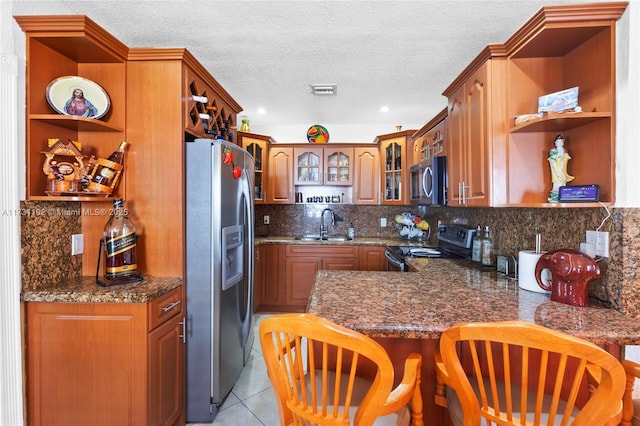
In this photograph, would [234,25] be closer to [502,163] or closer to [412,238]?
[502,163]

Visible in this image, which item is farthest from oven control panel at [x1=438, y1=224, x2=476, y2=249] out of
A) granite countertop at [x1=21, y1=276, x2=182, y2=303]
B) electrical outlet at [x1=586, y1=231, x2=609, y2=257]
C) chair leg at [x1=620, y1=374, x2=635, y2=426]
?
granite countertop at [x1=21, y1=276, x2=182, y2=303]

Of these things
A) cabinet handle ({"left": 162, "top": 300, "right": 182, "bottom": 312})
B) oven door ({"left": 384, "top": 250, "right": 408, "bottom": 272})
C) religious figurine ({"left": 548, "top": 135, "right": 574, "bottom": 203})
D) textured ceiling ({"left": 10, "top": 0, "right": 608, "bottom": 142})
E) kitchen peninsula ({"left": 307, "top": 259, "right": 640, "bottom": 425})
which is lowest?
cabinet handle ({"left": 162, "top": 300, "right": 182, "bottom": 312})

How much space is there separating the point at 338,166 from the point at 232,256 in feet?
7.74

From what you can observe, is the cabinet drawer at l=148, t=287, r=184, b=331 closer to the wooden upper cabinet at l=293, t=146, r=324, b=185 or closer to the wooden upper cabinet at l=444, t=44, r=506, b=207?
the wooden upper cabinet at l=444, t=44, r=506, b=207

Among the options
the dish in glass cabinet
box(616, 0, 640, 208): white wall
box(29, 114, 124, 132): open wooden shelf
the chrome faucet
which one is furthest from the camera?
the chrome faucet

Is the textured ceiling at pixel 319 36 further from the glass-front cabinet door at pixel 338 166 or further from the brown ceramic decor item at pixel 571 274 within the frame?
the brown ceramic decor item at pixel 571 274

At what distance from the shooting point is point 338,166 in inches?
160

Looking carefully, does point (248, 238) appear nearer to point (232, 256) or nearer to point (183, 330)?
point (232, 256)

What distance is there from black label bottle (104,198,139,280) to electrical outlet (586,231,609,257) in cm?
232

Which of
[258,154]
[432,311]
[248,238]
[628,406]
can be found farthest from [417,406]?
[258,154]

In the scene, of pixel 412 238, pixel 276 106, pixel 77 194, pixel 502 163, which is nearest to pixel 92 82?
pixel 77 194

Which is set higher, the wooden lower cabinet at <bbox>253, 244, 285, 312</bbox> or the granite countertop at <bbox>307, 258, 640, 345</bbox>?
the granite countertop at <bbox>307, 258, 640, 345</bbox>

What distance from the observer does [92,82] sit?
170cm

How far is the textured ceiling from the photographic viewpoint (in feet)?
5.69
